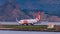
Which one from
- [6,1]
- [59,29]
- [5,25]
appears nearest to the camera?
[59,29]

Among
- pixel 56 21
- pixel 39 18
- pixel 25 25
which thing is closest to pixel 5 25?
pixel 25 25

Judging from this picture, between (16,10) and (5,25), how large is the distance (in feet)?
5.58

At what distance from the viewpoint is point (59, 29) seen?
12180 mm

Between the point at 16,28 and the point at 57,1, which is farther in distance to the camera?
the point at 57,1

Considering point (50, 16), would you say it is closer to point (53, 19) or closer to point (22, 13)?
point (53, 19)

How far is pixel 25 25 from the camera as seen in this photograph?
543 inches

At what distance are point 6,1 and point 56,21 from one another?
347cm

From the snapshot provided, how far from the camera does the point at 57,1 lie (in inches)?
581

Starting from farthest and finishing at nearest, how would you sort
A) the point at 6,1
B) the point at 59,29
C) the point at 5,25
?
1. the point at 6,1
2. the point at 5,25
3. the point at 59,29

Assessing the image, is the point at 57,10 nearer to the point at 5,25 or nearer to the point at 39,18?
the point at 39,18

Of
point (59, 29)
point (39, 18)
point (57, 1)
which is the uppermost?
point (57, 1)

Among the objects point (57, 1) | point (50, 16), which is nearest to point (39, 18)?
point (50, 16)

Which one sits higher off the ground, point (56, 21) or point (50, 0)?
point (50, 0)

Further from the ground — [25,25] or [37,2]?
[37,2]
